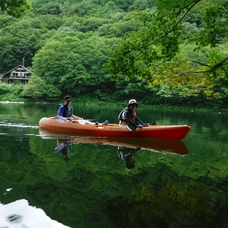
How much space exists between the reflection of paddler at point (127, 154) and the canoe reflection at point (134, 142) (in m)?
0.29

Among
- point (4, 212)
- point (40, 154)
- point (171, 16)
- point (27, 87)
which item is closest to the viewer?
point (4, 212)

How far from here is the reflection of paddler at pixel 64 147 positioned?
20.1 feet

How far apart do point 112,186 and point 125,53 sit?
10.2ft

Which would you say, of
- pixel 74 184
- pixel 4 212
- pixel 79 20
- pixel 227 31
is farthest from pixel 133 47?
pixel 79 20

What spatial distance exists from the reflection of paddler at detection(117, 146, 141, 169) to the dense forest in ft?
6.83

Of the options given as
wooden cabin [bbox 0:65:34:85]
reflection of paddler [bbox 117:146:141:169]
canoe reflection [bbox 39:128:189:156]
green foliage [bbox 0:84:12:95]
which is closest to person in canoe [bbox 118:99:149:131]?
canoe reflection [bbox 39:128:189:156]

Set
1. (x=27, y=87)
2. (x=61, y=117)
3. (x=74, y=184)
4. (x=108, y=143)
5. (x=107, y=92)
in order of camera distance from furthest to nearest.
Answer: (x=107, y=92), (x=27, y=87), (x=61, y=117), (x=108, y=143), (x=74, y=184)

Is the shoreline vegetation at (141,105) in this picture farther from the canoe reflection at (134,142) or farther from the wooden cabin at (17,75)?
the canoe reflection at (134,142)

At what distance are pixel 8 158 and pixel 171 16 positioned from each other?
205 inches

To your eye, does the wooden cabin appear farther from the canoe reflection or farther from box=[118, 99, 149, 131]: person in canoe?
box=[118, 99, 149, 131]: person in canoe

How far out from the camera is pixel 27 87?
37.4 metres

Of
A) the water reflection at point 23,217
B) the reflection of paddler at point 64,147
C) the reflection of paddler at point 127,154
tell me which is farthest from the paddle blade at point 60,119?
the water reflection at point 23,217

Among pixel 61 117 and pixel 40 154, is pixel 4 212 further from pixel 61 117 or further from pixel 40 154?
pixel 61 117

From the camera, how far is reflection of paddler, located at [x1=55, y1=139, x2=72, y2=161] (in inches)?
241
